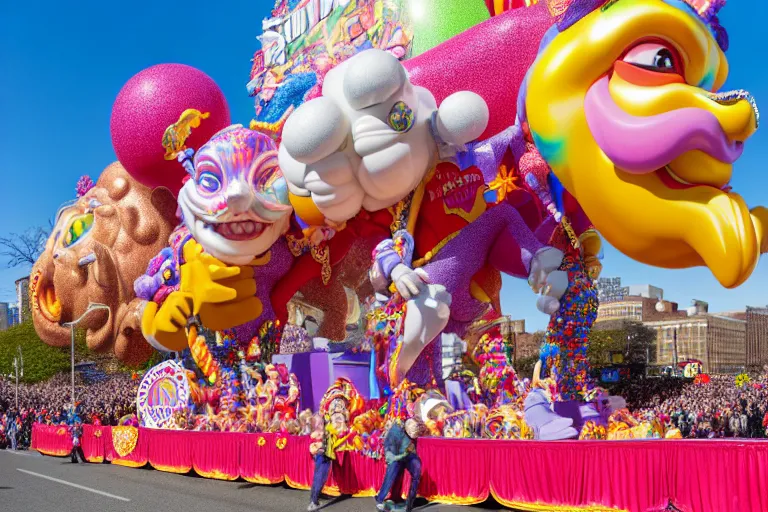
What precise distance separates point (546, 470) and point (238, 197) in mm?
5864

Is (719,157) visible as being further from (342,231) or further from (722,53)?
(342,231)

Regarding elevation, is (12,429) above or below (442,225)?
below

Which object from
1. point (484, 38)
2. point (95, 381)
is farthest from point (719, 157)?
point (95, 381)

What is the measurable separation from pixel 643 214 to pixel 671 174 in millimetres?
441

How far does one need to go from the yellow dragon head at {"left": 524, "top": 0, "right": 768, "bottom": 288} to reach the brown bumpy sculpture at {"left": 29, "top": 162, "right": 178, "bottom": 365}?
9.80 metres

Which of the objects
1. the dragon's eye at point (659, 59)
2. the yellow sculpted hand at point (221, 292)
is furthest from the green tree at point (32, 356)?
the dragon's eye at point (659, 59)

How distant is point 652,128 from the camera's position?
694 cm

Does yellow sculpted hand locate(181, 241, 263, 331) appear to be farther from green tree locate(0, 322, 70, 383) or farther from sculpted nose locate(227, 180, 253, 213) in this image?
green tree locate(0, 322, 70, 383)

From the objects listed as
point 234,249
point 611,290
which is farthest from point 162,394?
point 611,290

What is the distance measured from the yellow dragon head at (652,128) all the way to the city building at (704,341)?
35.5 meters

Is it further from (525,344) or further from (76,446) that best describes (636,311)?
(76,446)

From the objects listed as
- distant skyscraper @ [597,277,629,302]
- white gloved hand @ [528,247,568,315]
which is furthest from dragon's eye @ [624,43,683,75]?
distant skyscraper @ [597,277,629,302]

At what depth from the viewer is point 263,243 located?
11.4 meters

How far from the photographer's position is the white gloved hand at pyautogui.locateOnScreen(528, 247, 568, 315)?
28.2ft
